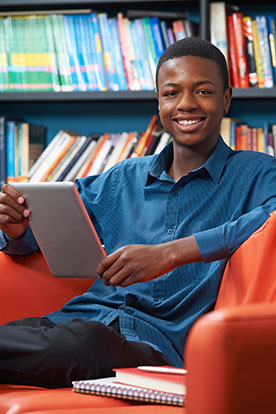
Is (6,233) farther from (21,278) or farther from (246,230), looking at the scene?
(246,230)

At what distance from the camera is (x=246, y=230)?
1318mm

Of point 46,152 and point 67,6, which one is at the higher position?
point 67,6

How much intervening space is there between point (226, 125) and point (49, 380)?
1444 millimetres

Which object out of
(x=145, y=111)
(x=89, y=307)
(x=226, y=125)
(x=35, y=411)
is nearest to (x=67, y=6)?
(x=145, y=111)

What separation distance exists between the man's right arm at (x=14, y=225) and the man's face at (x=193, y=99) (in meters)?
0.43

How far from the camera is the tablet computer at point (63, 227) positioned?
136 cm

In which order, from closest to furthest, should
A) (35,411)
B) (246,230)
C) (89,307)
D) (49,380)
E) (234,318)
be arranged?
(234,318) → (35,411) → (49,380) → (246,230) → (89,307)

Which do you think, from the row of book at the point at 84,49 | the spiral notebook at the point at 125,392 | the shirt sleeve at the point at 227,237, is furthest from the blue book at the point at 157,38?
the spiral notebook at the point at 125,392

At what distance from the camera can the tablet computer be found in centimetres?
136

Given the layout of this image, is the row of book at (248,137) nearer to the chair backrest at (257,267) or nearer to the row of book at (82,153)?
the row of book at (82,153)

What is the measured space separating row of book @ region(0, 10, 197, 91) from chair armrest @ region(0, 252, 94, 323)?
103 cm

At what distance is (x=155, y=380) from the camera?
1002mm

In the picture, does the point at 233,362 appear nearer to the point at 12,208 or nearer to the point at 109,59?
the point at 12,208

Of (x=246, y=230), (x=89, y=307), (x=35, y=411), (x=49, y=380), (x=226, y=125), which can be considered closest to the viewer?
(x=35, y=411)
